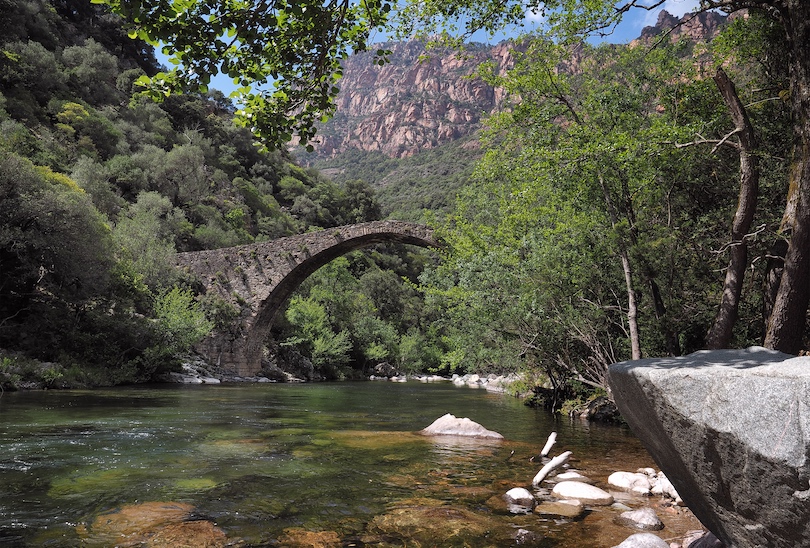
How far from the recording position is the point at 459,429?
7.66 m

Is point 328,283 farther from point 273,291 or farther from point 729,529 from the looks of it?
point 729,529

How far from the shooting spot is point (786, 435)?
181 cm

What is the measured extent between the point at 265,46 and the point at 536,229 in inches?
327

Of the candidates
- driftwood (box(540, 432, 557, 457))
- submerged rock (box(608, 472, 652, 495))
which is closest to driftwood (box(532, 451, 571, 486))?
submerged rock (box(608, 472, 652, 495))

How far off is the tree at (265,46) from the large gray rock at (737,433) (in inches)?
113

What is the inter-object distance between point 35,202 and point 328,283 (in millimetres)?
22203

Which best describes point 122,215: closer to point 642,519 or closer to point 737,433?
point 642,519

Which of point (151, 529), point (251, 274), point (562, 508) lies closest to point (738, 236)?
point (562, 508)

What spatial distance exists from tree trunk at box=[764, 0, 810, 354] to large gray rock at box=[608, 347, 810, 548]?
172 centimetres

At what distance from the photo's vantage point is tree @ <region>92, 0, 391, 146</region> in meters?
3.26

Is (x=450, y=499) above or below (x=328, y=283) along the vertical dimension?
below

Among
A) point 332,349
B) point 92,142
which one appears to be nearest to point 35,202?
point 332,349

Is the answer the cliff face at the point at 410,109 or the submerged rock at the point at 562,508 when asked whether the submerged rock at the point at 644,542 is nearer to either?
the submerged rock at the point at 562,508

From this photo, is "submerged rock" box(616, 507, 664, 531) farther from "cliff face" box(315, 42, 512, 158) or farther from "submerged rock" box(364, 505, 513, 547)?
"cliff face" box(315, 42, 512, 158)
